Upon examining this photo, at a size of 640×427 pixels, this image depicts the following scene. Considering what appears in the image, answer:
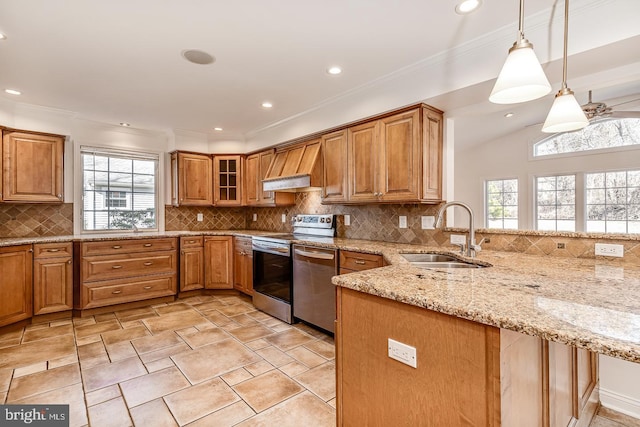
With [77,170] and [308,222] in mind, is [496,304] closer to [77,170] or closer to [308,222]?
[308,222]

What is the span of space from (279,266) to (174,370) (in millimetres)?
1474

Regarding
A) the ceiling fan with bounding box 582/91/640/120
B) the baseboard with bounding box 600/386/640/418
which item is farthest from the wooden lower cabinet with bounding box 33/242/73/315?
the ceiling fan with bounding box 582/91/640/120

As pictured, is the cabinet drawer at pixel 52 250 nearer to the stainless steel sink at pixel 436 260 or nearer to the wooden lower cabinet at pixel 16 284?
the wooden lower cabinet at pixel 16 284

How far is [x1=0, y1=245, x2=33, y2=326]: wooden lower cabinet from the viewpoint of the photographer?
10.1 ft

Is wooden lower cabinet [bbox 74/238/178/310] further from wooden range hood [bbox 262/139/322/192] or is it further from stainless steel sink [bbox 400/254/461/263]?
stainless steel sink [bbox 400/254/461/263]

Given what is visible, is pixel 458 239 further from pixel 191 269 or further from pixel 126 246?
pixel 126 246

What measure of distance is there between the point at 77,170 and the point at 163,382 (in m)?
3.26

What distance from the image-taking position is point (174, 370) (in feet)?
7.97

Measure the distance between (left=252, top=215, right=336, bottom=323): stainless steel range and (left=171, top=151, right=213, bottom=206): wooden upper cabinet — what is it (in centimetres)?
138

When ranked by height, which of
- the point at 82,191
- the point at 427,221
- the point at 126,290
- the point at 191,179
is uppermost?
the point at 191,179

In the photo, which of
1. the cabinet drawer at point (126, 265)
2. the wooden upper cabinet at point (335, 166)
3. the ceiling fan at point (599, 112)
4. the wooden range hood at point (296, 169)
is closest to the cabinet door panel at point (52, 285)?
the cabinet drawer at point (126, 265)

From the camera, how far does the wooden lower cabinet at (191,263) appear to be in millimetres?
4332

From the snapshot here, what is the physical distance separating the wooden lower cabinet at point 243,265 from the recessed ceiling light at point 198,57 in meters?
2.23

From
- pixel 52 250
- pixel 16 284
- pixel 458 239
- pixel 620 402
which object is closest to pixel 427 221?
pixel 458 239
